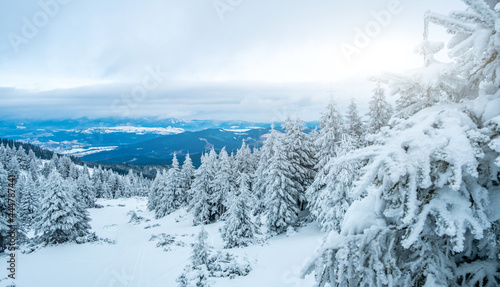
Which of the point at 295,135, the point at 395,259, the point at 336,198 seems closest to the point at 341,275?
the point at 395,259

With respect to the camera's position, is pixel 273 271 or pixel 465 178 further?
pixel 273 271

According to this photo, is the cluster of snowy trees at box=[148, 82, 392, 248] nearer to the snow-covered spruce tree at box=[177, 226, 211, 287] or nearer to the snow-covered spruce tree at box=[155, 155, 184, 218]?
the snow-covered spruce tree at box=[177, 226, 211, 287]

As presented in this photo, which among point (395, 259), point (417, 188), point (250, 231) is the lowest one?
point (250, 231)

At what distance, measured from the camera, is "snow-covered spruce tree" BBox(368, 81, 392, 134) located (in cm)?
2014

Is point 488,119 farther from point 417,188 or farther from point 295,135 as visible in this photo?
point 295,135

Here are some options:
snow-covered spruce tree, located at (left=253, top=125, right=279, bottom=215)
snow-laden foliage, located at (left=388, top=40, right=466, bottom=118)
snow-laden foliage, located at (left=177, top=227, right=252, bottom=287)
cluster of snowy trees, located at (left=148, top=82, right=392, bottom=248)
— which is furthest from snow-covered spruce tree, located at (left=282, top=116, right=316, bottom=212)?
snow-laden foliage, located at (left=388, top=40, right=466, bottom=118)

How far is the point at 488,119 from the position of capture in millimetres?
2396

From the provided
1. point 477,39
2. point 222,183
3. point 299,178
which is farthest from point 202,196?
point 477,39

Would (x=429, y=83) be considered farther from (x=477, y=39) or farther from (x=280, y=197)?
(x=280, y=197)

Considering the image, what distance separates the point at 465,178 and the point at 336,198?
16.2 metres

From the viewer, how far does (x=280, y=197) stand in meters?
22.9

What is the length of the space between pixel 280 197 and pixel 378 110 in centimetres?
1158

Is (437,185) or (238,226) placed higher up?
(437,185)

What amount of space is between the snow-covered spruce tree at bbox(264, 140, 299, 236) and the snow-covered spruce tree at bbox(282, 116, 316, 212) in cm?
142
